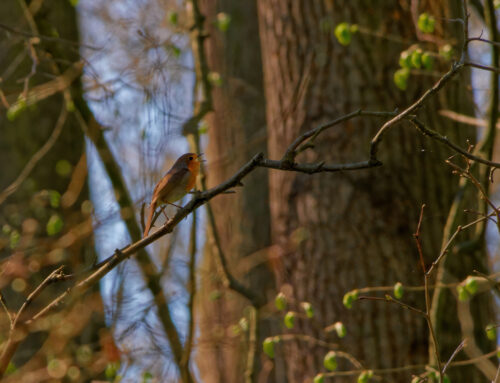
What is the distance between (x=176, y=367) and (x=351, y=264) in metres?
1.34

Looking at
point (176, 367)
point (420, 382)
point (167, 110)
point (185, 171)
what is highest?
point (167, 110)

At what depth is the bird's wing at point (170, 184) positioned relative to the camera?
321cm

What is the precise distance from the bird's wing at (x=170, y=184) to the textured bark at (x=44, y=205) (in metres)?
1.62

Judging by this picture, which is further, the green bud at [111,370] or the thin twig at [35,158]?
the thin twig at [35,158]

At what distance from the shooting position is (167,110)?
3711 millimetres

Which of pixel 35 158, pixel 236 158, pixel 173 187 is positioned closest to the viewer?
pixel 173 187

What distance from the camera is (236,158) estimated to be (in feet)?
24.3

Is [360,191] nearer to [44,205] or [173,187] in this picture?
[173,187]

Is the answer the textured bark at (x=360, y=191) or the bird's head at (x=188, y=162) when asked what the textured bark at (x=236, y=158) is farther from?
the bird's head at (x=188, y=162)

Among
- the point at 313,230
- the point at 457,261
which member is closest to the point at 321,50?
the point at 313,230

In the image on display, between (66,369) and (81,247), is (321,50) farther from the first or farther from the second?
(66,369)

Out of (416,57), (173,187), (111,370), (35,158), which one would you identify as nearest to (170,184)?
(173,187)

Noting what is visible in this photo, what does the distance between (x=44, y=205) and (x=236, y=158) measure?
270 centimetres

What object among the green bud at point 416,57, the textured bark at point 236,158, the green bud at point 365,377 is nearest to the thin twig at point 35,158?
the textured bark at point 236,158
